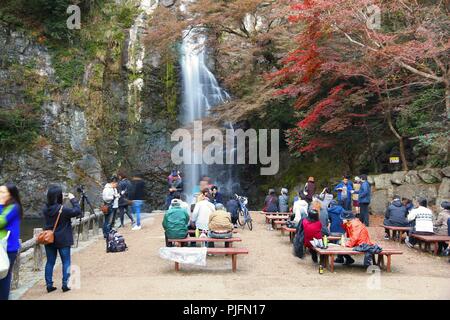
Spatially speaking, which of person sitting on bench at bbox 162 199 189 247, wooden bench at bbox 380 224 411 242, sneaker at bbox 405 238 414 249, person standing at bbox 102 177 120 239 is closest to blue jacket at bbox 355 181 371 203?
wooden bench at bbox 380 224 411 242

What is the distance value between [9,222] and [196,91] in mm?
19389

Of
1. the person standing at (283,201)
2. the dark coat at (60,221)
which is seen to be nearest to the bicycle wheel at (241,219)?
the person standing at (283,201)

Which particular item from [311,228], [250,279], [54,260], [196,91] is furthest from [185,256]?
[196,91]

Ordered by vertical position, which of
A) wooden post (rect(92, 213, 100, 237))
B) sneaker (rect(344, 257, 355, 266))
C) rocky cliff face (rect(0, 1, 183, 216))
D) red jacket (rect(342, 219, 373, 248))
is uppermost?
rocky cliff face (rect(0, 1, 183, 216))

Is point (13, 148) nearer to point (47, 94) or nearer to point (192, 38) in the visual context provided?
point (47, 94)

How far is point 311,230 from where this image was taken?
876cm

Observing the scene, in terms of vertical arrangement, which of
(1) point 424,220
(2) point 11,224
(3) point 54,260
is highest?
(2) point 11,224

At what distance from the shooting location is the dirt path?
642 centimetres

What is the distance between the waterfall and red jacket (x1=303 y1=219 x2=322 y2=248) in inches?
579

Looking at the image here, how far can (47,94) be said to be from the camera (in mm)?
20750

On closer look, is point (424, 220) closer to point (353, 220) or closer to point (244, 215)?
point (353, 220)

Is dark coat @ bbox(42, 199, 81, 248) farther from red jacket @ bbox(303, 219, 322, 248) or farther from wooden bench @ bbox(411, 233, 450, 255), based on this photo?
wooden bench @ bbox(411, 233, 450, 255)
